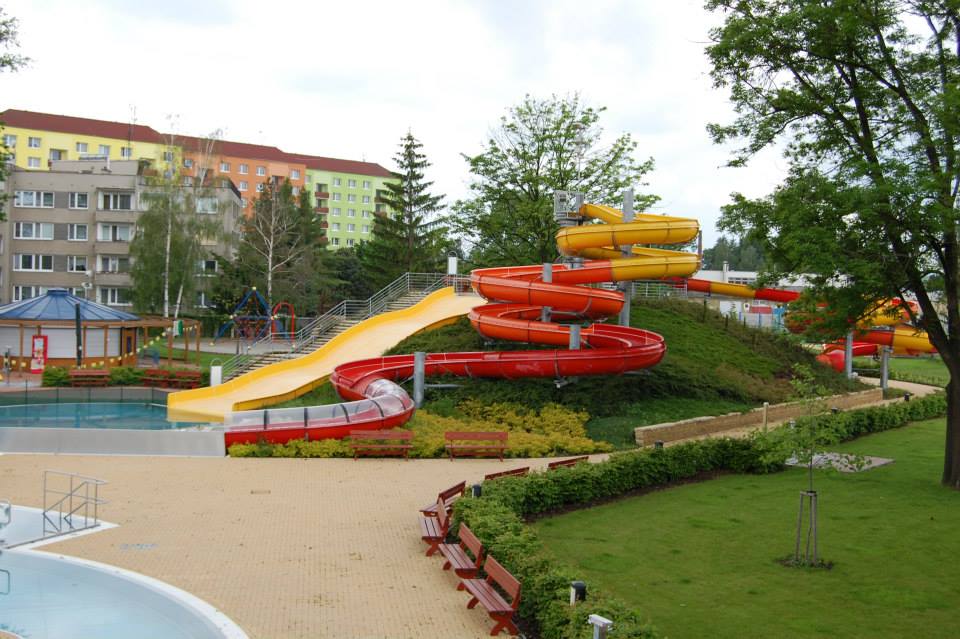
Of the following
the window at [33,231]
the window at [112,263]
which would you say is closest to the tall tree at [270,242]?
the window at [112,263]

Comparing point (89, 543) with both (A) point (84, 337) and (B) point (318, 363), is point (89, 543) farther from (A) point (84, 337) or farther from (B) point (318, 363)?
(A) point (84, 337)

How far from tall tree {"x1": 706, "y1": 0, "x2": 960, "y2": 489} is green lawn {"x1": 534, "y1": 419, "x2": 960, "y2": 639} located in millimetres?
3923

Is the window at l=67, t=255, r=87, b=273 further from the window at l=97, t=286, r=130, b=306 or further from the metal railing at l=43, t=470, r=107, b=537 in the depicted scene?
the metal railing at l=43, t=470, r=107, b=537

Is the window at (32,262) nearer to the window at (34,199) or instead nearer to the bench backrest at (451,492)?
the window at (34,199)

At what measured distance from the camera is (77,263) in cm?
5888

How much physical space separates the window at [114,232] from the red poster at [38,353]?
23483 millimetres

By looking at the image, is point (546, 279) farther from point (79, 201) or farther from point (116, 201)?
point (79, 201)

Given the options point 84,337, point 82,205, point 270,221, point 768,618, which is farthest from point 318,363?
point 82,205

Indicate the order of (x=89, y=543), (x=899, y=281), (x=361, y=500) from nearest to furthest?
1. (x=89, y=543)
2. (x=361, y=500)
3. (x=899, y=281)

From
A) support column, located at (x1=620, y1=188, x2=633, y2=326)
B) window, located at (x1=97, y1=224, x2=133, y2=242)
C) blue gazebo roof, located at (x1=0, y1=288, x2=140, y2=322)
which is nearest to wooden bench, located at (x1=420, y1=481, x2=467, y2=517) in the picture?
support column, located at (x1=620, y1=188, x2=633, y2=326)

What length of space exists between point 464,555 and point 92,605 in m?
4.88

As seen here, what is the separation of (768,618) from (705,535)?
3.80 metres

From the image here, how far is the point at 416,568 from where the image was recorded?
12.3 m

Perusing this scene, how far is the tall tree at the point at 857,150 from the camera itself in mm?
16734
